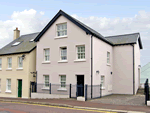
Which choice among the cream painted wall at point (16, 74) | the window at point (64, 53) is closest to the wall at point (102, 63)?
the window at point (64, 53)

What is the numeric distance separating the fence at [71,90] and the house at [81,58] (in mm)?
119

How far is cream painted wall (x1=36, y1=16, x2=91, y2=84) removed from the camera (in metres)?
18.6

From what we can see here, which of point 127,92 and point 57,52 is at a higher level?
point 57,52

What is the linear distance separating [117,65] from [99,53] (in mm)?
→ 4724

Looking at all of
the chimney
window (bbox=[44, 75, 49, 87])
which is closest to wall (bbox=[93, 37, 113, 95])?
window (bbox=[44, 75, 49, 87])

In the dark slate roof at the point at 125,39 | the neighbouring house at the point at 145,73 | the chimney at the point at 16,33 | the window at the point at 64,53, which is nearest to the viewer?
the window at the point at 64,53

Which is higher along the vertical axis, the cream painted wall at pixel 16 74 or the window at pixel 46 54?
the window at pixel 46 54

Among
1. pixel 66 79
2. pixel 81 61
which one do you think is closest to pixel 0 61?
pixel 66 79

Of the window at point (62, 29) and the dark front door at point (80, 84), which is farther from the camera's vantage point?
the window at point (62, 29)

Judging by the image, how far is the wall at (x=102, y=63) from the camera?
18.8 meters

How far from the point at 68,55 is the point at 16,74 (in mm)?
8412

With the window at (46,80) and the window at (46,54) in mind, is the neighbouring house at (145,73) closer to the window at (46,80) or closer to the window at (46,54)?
the window at (46,80)

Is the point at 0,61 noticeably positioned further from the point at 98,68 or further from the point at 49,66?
the point at 98,68

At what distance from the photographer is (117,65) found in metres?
23.4
